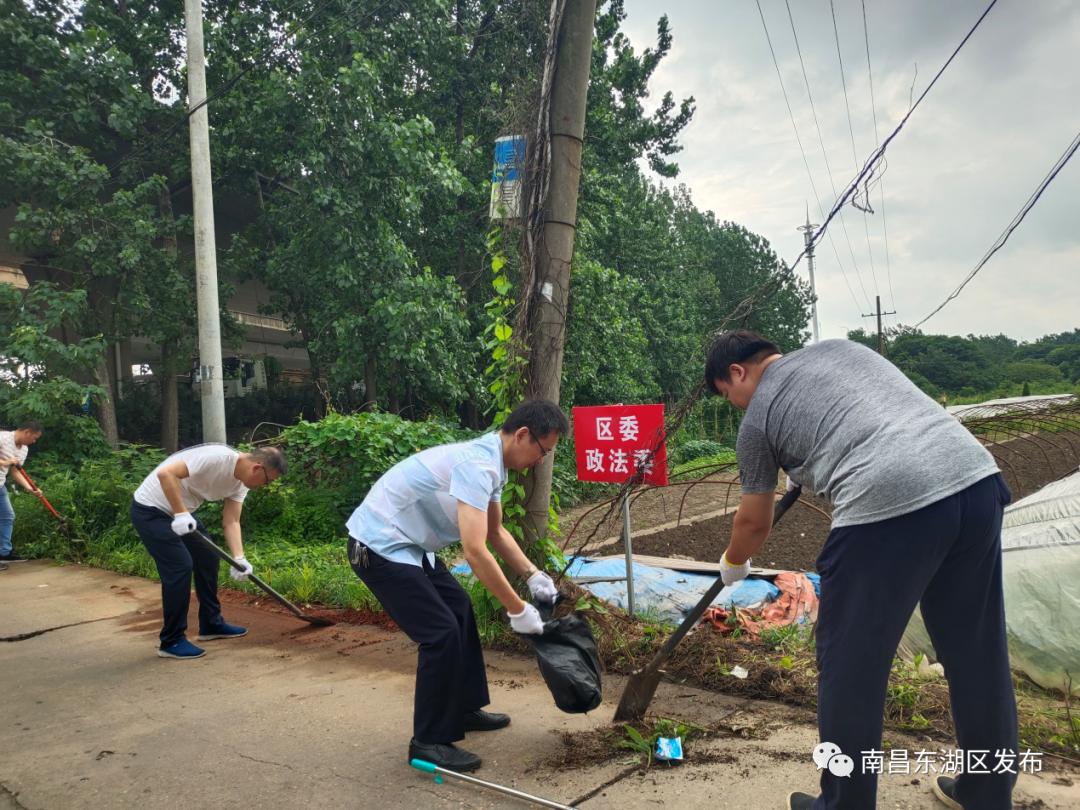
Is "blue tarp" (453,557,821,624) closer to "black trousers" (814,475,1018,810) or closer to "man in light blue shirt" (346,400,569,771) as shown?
"man in light blue shirt" (346,400,569,771)

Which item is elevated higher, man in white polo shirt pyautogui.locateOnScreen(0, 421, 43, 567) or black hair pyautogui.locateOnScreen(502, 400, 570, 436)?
black hair pyautogui.locateOnScreen(502, 400, 570, 436)

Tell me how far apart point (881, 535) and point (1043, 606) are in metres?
2.29

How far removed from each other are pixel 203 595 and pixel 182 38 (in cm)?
1069

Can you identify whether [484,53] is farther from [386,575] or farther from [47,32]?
[386,575]

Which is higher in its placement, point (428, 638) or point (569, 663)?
point (428, 638)

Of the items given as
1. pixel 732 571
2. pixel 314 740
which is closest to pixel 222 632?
pixel 314 740

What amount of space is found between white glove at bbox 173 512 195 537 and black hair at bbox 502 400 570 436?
2.61 meters

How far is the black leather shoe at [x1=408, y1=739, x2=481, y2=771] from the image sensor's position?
3027 mm

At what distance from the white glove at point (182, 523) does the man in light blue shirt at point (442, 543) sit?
6.37 feet

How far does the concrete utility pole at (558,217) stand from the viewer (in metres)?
4.61

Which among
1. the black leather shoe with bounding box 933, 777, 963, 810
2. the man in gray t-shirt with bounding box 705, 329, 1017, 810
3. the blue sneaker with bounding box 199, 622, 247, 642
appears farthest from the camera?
the blue sneaker with bounding box 199, 622, 247, 642

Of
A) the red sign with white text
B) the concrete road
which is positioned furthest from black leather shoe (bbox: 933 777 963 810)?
the red sign with white text

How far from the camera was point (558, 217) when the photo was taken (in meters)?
4.64

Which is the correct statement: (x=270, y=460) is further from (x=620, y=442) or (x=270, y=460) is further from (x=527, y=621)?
(x=527, y=621)
